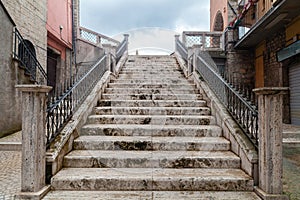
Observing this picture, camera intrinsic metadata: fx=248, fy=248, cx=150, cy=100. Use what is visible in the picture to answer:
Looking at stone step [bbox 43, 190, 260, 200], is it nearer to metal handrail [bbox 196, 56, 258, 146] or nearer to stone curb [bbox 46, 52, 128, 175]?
stone curb [bbox 46, 52, 128, 175]

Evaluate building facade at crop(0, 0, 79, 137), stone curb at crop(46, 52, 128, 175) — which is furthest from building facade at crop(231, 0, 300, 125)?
building facade at crop(0, 0, 79, 137)

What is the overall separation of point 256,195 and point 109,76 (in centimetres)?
471

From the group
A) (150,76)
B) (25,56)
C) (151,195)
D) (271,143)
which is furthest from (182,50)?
(151,195)

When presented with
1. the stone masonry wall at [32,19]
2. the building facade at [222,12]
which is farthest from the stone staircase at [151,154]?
the building facade at [222,12]

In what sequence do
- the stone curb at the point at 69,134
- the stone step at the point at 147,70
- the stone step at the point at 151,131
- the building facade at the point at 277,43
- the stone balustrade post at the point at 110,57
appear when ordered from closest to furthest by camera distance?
the stone curb at the point at 69,134, the stone step at the point at 151,131, the stone balustrade post at the point at 110,57, the building facade at the point at 277,43, the stone step at the point at 147,70

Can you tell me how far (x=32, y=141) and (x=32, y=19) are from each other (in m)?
7.23

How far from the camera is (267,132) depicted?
110 inches

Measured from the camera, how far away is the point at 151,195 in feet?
9.30

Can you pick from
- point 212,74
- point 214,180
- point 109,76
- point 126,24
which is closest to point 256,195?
point 214,180

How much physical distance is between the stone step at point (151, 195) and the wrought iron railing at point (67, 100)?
0.75m

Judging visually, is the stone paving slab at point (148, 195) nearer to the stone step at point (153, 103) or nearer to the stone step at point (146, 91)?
the stone step at point (153, 103)

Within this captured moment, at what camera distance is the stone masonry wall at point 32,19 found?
7.68 meters

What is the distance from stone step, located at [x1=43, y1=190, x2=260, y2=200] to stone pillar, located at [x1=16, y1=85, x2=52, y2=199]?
20 centimetres

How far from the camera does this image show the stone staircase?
9.71 feet
